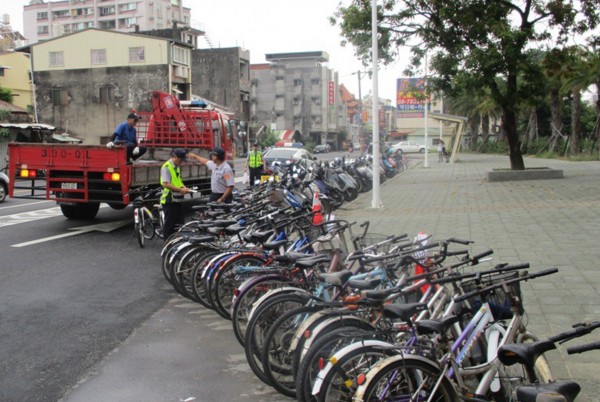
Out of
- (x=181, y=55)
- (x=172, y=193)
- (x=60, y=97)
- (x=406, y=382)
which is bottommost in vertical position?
(x=406, y=382)

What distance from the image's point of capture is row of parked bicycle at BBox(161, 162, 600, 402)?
3.20 meters

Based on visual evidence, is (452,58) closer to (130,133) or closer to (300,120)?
(130,133)

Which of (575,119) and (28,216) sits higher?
(575,119)

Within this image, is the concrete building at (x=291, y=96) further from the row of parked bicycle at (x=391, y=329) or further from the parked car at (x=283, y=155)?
the row of parked bicycle at (x=391, y=329)

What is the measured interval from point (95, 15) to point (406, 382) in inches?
4061

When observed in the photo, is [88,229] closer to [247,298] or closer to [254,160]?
[247,298]

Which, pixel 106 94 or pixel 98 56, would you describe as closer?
pixel 106 94

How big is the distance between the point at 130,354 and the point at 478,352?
3.16 metres

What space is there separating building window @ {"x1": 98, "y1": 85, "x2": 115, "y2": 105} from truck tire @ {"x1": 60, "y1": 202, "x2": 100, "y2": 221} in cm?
3811

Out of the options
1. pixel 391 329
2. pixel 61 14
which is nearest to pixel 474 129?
pixel 391 329

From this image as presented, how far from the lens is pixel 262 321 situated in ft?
15.1

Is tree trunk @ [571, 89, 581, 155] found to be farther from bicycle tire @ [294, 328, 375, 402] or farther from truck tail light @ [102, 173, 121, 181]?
bicycle tire @ [294, 328, 375, 402]

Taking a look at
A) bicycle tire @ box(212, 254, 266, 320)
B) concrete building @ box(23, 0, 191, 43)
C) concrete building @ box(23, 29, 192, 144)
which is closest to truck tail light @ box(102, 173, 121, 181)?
bicycle tire @ box(212, 254, 266, 320)

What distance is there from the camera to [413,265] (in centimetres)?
480
